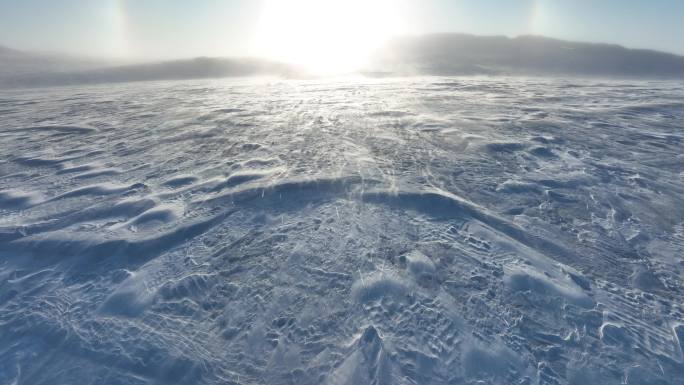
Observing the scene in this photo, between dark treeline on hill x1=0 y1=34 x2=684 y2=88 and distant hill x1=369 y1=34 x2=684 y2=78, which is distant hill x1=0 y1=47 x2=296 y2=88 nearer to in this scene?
dark treeline on hill x1=0 y1=34 x2=684 y2=88

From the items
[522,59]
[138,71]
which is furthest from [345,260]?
[522,59]

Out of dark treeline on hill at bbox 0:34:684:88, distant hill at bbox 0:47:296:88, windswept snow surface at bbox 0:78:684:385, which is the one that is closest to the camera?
windswept snow surface at bbox 0:78:684:385

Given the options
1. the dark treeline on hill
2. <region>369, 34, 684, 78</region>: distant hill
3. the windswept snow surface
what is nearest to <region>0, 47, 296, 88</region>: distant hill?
the dark treeline on hill

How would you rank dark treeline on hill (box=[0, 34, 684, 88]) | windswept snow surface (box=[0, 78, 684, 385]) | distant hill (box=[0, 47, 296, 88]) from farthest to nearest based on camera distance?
dark treeline on hill (box=[0, 34, 684, 88])
distant hill (box=[0, 47, 296, 88])
windswept snow surface (box=[0, 78, 684, 385])

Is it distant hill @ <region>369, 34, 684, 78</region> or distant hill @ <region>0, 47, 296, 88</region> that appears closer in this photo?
distant hill @ <region>0, 47, 296, 88</region>

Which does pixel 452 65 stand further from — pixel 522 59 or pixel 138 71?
pixel 138 71
